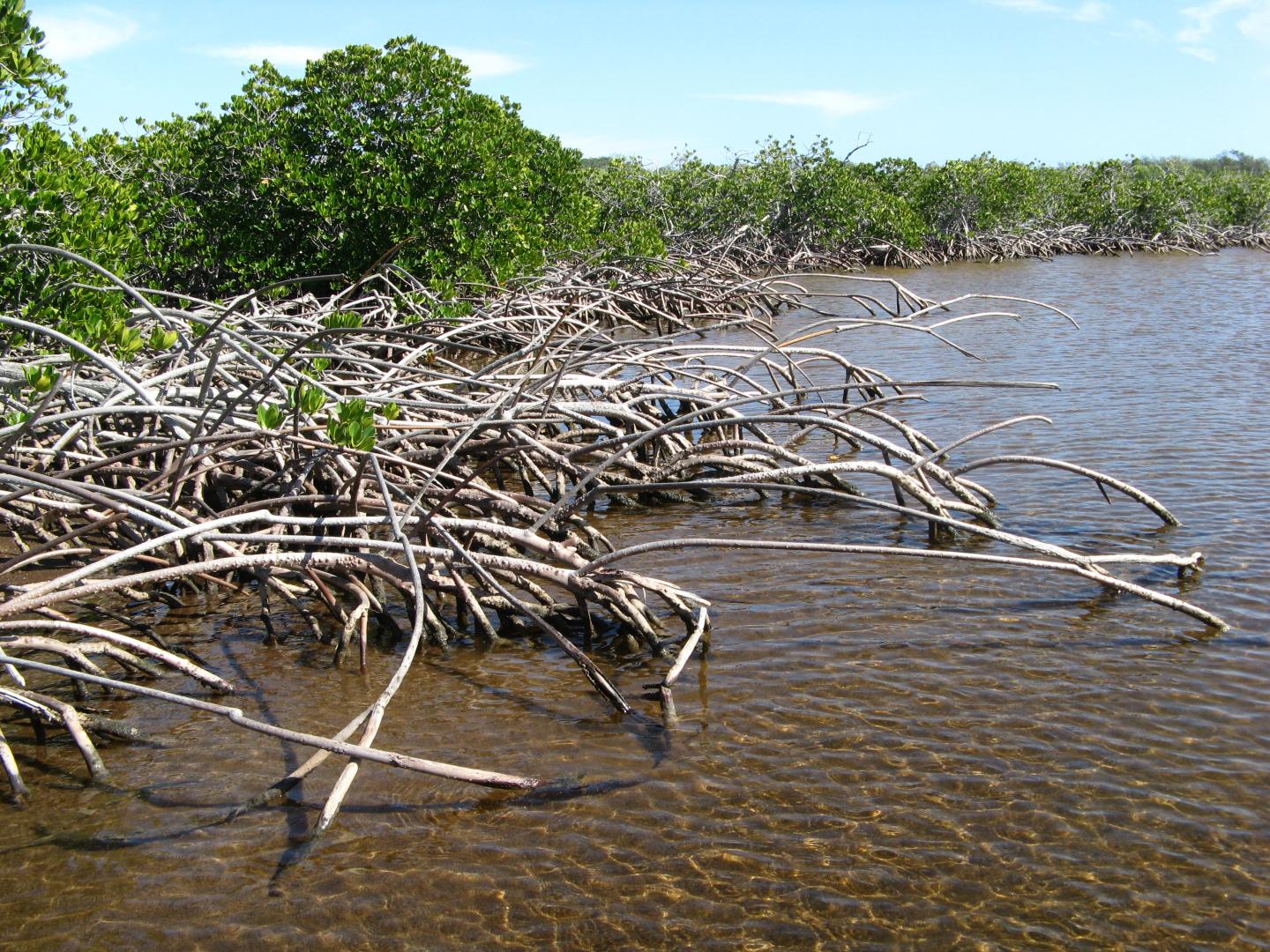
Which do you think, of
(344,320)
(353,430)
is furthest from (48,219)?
→ (353,430)

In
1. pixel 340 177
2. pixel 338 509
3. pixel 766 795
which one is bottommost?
pixel 766 795

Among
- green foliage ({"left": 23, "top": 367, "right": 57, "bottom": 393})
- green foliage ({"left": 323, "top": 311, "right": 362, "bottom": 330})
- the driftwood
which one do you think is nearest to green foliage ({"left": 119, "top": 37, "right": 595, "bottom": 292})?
the driftwood

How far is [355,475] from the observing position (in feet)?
13.7

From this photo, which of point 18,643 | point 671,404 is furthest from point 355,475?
point 671,404

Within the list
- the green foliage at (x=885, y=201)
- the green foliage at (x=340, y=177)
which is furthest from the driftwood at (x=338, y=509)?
the green foliage at (x=885, y=201)

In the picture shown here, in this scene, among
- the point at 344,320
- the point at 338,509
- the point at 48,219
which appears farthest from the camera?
the point at 48,219

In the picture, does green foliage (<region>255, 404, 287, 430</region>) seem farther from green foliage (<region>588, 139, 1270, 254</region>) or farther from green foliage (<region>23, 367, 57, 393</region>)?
green foliage (<region>588, 139, 1270, 254</region>)

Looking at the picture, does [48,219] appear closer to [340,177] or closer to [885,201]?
[340,177]

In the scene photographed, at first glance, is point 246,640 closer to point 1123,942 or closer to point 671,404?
point 1123,942

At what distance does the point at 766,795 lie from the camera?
3.08 meters

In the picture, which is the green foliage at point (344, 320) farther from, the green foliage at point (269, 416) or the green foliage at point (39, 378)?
the green foliage at point (39, 378)

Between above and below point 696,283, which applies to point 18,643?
below

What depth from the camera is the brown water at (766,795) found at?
260cm

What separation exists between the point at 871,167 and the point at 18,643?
1043 inches
